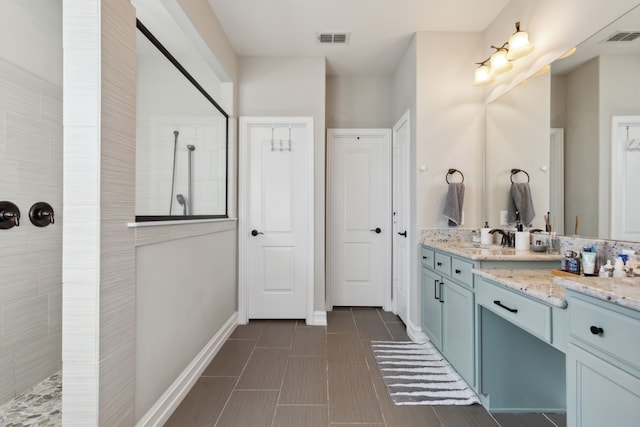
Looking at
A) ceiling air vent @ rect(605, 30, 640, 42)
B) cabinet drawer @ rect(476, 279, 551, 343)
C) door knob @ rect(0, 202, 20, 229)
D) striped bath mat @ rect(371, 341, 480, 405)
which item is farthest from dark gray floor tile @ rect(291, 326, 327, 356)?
ceiling air vent @ rect(605, 30, 640, 42)

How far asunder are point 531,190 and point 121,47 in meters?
2.63

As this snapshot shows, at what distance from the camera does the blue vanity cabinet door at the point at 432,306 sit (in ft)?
7.70

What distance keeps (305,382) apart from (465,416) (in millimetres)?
1005

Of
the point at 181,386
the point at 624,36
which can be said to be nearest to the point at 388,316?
the point at 181,386

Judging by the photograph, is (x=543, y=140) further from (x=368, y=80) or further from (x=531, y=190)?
(x=368, y=80)

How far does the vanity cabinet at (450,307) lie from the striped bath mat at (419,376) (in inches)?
4.3

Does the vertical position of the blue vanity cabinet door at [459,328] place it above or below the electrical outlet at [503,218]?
below

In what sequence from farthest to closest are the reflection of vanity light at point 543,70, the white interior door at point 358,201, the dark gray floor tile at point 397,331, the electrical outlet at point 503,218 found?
the white interior door at point 358,201 < the dark gray floor tile at point 397,331 < the electrical outlet at point 503,218 < the reflection of vanity light at point 543,70

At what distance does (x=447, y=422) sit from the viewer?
5.56 feet

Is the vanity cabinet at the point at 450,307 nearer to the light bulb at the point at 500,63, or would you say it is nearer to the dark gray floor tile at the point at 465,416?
the dark gray floor tile at the point at 465,416

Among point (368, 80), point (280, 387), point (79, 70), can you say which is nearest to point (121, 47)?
point (79, 70)

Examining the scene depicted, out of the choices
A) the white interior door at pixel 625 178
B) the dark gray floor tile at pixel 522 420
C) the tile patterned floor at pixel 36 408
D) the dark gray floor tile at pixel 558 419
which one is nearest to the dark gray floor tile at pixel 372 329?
the dark gray floor tile at pixel 522 420

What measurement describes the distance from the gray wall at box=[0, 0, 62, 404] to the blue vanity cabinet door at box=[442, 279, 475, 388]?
2595 millimetres

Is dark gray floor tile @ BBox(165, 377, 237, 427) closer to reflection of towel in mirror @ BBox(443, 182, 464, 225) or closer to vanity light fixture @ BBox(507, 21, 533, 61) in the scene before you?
reflection of towel in mirror @ BBox(443, 182, 464, 225)
